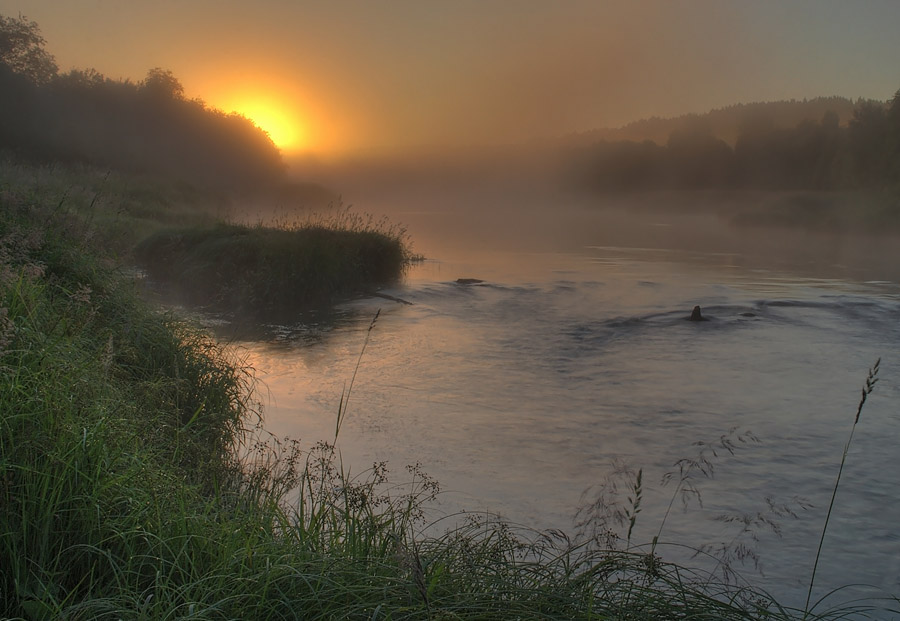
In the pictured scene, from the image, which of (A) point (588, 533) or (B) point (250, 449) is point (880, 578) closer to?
(A) point (588, 533)

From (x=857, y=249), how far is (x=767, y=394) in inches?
1308

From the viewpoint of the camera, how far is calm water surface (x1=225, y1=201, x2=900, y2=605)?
4.68 meters

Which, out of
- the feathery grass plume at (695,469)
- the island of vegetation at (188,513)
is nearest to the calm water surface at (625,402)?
the feathery grass plume at (695,469)

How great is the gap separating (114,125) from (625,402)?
39673 millimetres

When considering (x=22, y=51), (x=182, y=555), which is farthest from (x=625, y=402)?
(x=22, y=51)

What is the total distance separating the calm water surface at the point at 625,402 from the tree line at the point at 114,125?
26726 millimetres

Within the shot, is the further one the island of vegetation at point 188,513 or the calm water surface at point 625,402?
the calm water surface at point 625,402

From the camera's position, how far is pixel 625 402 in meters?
7.42

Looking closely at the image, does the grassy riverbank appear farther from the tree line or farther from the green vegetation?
the tree line

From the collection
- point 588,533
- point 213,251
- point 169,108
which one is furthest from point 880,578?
point 169,108

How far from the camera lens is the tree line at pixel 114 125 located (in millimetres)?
32094

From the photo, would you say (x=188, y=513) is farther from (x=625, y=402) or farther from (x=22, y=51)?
(x=22, y=51)

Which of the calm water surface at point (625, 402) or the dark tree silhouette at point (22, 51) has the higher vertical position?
the dark tree silhouette at point (22, 51)

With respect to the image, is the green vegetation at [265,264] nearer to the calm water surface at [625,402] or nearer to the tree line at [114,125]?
the calm water surface at [625,402]
